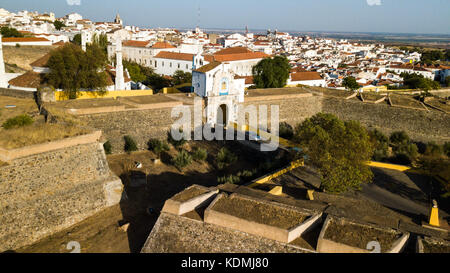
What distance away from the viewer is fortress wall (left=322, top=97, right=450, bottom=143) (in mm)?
18250

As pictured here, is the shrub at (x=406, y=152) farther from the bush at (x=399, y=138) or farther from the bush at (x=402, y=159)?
the bush at (x=399, y=138)

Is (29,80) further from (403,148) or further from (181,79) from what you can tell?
(403,148)

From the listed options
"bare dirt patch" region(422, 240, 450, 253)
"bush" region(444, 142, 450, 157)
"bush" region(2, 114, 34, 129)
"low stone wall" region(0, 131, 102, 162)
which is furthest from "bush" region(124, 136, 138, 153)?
"bush" region(444, 142, 450, 157)

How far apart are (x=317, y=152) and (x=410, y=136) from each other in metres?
9.94

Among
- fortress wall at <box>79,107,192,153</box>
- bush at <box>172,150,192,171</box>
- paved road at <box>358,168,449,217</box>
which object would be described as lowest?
paved road at <box>358,168,449,217</box>

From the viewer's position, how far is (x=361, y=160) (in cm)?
1140

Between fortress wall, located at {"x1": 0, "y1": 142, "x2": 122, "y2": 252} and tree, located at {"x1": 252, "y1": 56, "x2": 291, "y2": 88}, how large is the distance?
15.4 meters

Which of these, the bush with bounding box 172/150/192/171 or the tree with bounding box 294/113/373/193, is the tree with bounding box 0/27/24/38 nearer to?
the bush with bounding box 172/150/192/171

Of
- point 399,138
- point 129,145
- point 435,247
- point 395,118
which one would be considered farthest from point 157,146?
point 395,118

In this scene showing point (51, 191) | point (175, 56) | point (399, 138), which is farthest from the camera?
point (175, 56)

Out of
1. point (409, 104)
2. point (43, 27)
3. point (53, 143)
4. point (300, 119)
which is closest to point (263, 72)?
point (300, 119)

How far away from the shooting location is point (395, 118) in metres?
19.5

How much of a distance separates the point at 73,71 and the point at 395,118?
16483mm

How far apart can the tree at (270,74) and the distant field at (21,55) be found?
1796 centimetres
